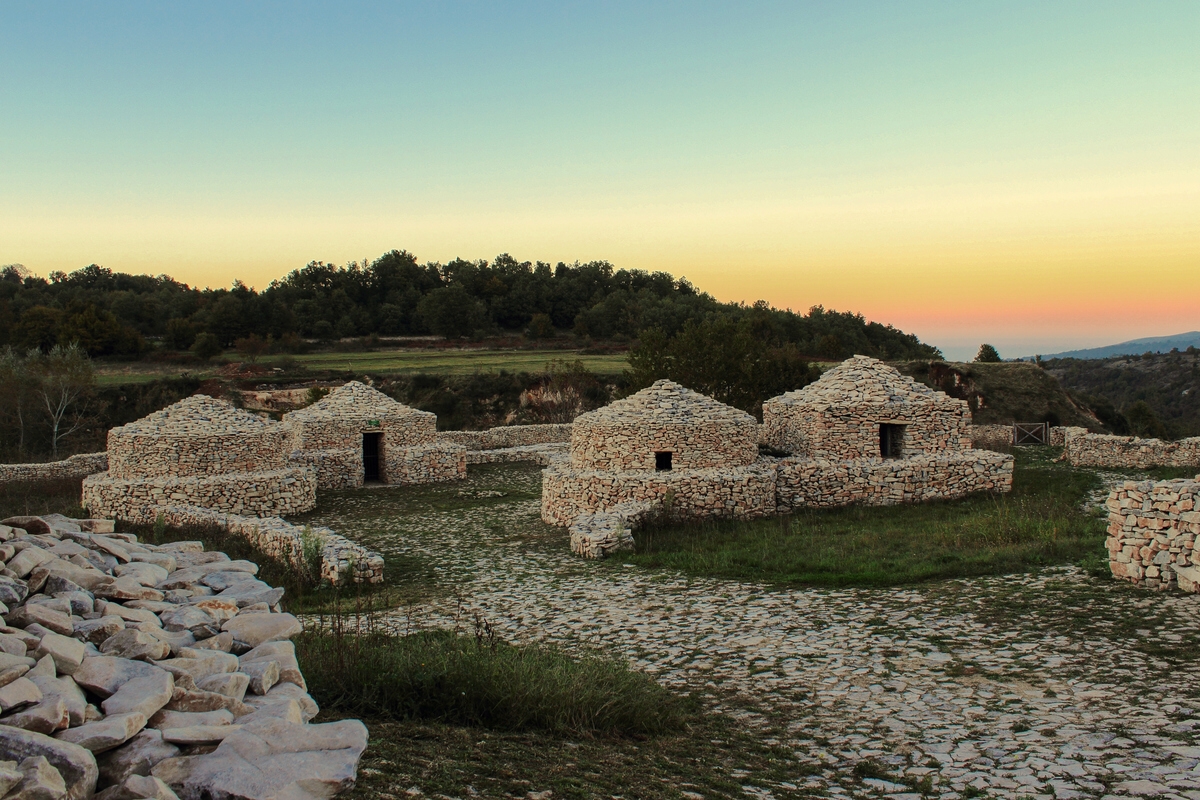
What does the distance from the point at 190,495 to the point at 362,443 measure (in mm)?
6412

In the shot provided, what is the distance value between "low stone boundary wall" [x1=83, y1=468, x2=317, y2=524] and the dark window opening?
1396 centimetres

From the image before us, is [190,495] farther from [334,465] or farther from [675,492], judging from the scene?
[675,492]

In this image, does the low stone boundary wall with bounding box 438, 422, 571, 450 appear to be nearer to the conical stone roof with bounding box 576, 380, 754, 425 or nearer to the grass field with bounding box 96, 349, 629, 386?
the grass field with bounding box 96, 349, 629, 386

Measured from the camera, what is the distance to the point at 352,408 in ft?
78.0

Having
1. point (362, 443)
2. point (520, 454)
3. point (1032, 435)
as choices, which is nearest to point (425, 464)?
point (362, 443)

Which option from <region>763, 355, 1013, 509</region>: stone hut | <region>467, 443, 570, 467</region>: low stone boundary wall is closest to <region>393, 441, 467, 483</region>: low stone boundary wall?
<region>467, 443, 570, 467</region>: low stone boundary wall

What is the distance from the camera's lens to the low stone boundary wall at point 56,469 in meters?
25.9

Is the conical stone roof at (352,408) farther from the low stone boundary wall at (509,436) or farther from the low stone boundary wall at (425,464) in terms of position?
the low stone boundary wall at (509,436)

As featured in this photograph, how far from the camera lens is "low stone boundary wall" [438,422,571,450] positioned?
31.1m

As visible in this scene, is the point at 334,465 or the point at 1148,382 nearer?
the point at 334,465

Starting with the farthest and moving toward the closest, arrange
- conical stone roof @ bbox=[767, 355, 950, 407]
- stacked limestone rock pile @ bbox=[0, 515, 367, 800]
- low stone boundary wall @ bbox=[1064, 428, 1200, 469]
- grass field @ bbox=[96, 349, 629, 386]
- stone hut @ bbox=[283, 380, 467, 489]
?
grass field @ bbox=[96, 349, 629, 386]
stone hut @ bbox=[283, 380, 467, 489]
low stone boundary wall @ bbox=[1064, 428, 1200, 469]
conical stone roof @ bbox=[767, 355, 950, 407]
stacked limestone rock pile @ bbox=[0, 515, 367, 800]

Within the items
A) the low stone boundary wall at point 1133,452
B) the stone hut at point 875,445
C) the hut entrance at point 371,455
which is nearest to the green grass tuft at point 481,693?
the stone hut at point 875,445

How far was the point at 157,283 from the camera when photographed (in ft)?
295

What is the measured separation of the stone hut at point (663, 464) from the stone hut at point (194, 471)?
21.7 feet
